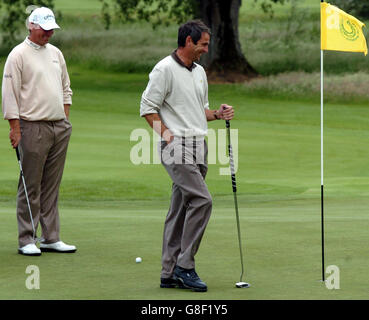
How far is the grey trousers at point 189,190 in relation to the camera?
6984 mm

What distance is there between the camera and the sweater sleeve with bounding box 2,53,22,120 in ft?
27.2

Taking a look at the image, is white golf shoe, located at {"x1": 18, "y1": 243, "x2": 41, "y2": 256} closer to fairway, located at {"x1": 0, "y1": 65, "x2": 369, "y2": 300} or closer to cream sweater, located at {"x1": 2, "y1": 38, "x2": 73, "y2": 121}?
fairway, located at {"x1": 0, "y1": 65, "x2": 369, "y2": 300}

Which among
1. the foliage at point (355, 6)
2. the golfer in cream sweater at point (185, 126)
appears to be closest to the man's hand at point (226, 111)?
the golfer in cream sweater at point (185, 126)

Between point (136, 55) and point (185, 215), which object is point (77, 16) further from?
point (185, 215)

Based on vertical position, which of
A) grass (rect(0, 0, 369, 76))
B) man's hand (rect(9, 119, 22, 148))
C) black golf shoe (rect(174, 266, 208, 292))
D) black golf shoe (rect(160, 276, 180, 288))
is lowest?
grass (rect(0, 0, 369, 76))

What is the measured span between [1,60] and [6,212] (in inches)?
1311

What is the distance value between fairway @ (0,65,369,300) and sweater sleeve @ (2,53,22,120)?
121cm

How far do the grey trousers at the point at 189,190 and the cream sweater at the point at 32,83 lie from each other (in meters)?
1.81

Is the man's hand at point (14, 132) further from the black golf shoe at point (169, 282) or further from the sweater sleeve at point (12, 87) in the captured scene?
the black golf shoe at point (169, 282)

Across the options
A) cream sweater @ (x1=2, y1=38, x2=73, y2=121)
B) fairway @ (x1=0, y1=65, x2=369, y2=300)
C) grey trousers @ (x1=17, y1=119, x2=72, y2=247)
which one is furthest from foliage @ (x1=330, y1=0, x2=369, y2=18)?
cream sweater @ (x1=2, y1=38, x2=73, y2=121)

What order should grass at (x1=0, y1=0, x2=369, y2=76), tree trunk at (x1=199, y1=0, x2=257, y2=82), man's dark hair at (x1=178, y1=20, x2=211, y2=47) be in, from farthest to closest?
grass at (x1=0, y1=0, x2=369, y2=76) → tree trunk at (x1=199, y1=0, x2=257, y2=82) → man's dark hair at (x1=178, y1=20, x2=211, y2=47)

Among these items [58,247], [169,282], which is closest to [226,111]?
[169,282]

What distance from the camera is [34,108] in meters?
8.48

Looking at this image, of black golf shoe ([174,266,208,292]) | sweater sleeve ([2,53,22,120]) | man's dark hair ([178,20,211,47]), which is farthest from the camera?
sweater sleeve ([2,53,22,120])
